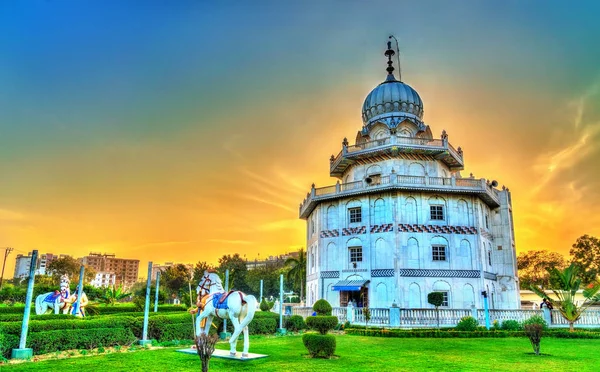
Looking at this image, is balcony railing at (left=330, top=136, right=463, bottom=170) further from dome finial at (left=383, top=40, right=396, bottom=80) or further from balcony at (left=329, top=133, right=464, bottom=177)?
dome finial at (left=383, top=40, right=396, bottom=80)

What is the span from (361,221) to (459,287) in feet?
29.2

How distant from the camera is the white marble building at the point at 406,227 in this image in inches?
1296

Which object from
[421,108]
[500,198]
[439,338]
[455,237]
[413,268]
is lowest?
[439,338]

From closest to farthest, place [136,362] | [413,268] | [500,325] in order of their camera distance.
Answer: [136,362] → [500,325] → [413,268]

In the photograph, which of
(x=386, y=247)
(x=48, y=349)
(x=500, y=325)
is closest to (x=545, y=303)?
(x=500, y=325)

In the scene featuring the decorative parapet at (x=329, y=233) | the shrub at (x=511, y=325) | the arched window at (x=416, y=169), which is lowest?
the shrub at (x=511, y=325)

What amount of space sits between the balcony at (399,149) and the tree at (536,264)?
113ft

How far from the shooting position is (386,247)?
3338 cm

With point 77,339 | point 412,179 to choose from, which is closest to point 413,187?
point 412,179

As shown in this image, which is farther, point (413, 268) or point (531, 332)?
point (413, 268)

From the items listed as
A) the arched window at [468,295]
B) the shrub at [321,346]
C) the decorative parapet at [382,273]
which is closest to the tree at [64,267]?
the decorative parapet at [382,273]

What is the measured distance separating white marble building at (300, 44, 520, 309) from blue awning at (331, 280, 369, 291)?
88 mm

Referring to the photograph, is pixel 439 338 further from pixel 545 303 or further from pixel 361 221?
pixel 361 221

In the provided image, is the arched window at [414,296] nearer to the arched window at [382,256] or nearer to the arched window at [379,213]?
the arched window at [382,256]
